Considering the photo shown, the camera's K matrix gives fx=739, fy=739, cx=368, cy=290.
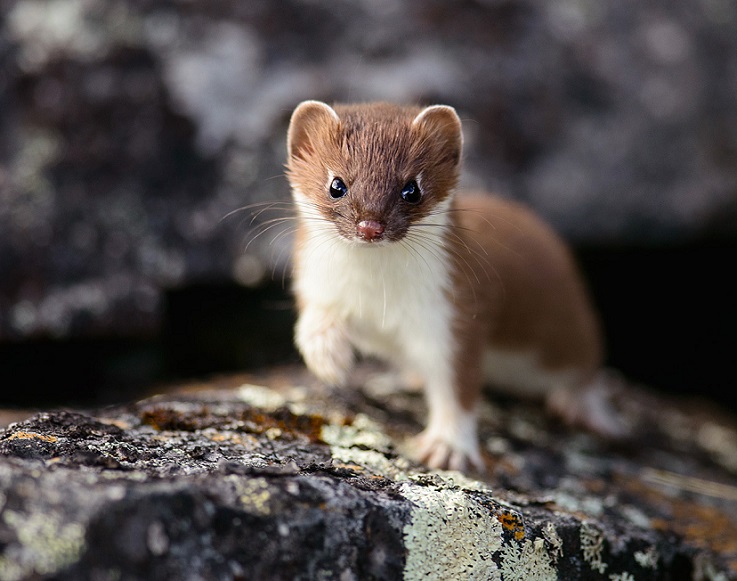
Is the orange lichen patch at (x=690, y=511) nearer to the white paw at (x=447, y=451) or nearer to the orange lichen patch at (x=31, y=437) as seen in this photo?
the white paw at (x=447, y=451)

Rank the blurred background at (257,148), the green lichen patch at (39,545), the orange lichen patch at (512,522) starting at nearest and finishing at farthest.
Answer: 1. the green lichen patch at (39,545)
2. the orange lichen patch at (512,522)
3. the blurred background at (257,148)

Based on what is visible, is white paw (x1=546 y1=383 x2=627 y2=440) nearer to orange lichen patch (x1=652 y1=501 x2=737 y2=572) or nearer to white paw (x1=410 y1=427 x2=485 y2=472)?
orange lichen patch (x1=652 y1=501 x2=737 y2=572)

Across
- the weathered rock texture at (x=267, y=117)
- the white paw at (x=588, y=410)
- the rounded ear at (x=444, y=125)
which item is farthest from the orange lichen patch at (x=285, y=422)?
the white paw at (x=588, y=410)

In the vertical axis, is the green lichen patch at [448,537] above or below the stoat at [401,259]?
below

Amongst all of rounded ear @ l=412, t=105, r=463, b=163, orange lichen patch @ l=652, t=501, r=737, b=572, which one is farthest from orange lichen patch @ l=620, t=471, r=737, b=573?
rounded ear @ l=412, t=105, r=463, b=163

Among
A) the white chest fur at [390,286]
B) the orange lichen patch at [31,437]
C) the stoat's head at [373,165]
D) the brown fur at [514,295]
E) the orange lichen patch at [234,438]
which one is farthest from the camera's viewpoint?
the brown fur at [514,295]

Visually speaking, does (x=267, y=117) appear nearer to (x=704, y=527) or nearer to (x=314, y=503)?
(x=314, y=503)

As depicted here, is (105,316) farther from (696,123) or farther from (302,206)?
(696,123)
